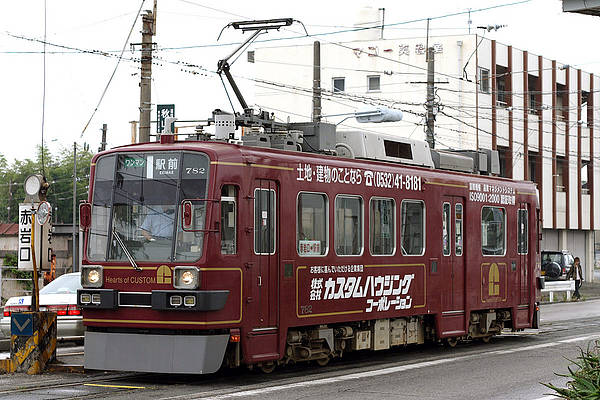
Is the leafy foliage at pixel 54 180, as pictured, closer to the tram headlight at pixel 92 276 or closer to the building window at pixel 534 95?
the building window at pixel 534 95

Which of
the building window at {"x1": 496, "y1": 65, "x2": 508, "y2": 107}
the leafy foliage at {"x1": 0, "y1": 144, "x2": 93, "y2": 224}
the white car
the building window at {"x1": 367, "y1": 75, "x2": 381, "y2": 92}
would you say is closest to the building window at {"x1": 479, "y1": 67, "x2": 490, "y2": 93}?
the building window at {"x1": 496, "y1": 65, "x2": 508, "y2": 107}

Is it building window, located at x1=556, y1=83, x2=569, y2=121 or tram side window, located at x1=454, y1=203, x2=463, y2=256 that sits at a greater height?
building window, located at x1=556, y1=83, x2=569, y2=121

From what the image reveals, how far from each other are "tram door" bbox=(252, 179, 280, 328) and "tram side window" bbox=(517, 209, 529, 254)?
7.55 m

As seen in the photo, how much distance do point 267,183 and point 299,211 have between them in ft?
2.51

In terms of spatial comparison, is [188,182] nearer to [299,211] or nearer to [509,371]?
[299,211]

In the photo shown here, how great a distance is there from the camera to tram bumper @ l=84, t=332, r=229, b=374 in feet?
43.8

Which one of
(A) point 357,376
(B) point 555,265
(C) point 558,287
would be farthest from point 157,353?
(B) point 555,265

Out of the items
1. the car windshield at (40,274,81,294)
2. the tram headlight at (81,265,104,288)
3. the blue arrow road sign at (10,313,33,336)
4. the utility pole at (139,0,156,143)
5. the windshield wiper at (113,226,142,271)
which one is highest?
the utility pole at (139,0,156,143)

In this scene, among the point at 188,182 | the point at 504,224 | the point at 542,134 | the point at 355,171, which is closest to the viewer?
the point at 188,182

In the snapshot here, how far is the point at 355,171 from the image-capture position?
52.9 ft

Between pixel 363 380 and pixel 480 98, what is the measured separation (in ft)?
122

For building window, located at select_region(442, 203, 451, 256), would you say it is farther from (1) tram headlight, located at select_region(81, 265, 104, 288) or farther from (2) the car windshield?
(2) the car windshield

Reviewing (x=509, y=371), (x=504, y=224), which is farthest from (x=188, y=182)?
(x=504, y=224)

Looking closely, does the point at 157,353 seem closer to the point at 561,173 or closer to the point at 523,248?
the point at 523,248
